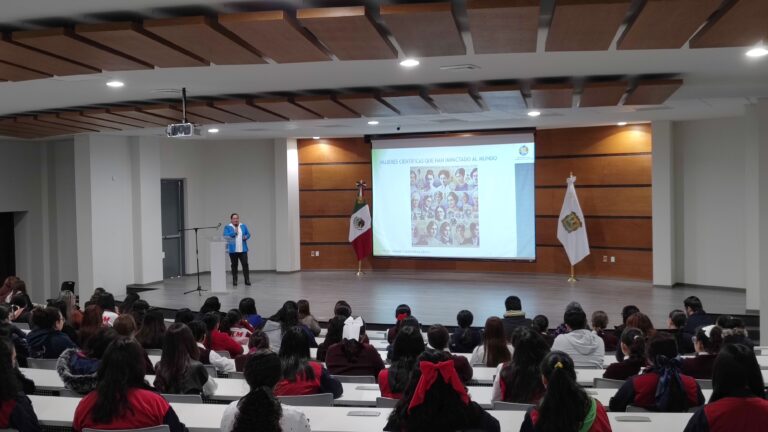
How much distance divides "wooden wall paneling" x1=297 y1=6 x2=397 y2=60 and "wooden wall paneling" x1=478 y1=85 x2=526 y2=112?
7.77ft

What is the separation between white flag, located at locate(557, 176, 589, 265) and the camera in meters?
12.7

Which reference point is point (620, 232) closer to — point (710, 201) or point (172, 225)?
point (710, 201)

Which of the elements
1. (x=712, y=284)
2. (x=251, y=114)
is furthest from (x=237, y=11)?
(x=712, y=284)

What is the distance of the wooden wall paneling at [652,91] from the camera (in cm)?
697

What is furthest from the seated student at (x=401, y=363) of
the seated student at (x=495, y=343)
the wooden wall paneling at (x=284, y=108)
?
→ the wooden wall paneling at (x=284, y=108)

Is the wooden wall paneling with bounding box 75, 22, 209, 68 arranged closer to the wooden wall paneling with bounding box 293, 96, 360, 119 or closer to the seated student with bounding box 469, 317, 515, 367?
the wooden wall paneling with bounding box 293, 96, 360, 119

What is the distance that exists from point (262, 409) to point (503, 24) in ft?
9.09

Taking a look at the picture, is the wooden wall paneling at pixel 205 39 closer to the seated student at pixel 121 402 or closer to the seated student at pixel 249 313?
the seated student at pixel 121 402

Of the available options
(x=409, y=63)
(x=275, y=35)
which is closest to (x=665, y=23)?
(x=409, y=63)

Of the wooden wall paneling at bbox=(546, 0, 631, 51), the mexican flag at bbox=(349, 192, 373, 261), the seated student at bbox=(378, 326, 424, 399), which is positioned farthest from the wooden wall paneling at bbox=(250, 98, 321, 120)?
the mexican flag at bbox=(349, 192, 373, 261)

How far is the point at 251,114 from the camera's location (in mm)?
8875

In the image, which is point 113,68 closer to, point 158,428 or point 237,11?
point 237,11

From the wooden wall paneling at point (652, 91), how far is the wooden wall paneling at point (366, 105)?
2732 mm

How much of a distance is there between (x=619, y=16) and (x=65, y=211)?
11.9 metres
